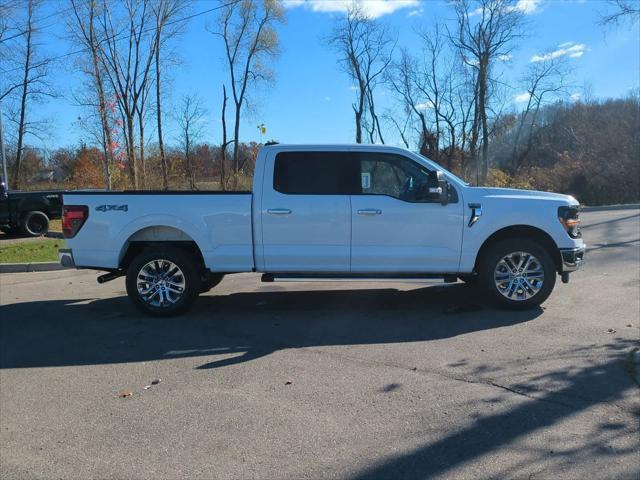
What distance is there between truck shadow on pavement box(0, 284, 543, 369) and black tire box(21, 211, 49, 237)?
9.64 metres

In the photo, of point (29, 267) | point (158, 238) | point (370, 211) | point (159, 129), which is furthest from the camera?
point (159, 129)

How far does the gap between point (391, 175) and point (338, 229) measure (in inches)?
37.4

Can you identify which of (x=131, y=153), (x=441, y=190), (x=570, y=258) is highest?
(x=131, y=153)

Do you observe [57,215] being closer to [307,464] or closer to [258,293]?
[258,293]

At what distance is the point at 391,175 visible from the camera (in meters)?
6.43

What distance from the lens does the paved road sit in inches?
124

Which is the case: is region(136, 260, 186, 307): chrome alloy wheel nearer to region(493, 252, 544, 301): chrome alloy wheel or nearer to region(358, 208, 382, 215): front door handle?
region(358, 208, 382, 215): front door handle

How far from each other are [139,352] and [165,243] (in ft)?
5.60

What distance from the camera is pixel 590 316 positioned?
619 cm

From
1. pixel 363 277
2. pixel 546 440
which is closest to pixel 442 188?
pixel 363 277

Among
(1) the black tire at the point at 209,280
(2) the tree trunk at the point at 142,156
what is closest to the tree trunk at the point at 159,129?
(2) the tree trunk at the point at 142,156

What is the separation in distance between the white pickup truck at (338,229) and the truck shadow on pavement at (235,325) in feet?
1.58

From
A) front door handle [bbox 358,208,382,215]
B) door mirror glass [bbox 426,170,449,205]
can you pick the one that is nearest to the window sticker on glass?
front door handle [bbox 358,208,382,215]

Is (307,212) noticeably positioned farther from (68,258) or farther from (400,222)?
(68,258)
